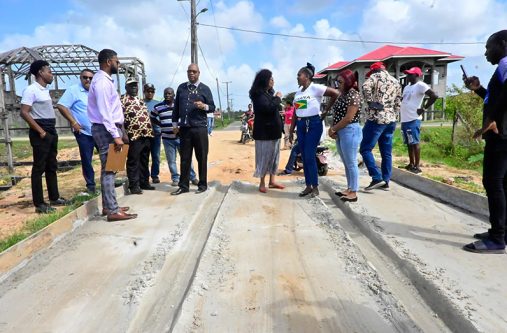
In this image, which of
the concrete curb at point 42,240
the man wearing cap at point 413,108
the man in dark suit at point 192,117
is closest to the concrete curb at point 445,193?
the man wearing cap at point 413,108

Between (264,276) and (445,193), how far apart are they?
341cm

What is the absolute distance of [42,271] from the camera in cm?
319

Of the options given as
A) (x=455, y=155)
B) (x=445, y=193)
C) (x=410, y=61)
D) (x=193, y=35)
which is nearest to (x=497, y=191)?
(x=445, y=193)

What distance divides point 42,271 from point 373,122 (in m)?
4.30

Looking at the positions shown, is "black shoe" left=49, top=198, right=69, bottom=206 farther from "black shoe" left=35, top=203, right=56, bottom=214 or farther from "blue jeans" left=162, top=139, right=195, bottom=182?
"blue jeans" left=162, top=139, right=195, bottom=182

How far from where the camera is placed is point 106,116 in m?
4.12

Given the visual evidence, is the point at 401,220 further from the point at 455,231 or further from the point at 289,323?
the point at 289,323

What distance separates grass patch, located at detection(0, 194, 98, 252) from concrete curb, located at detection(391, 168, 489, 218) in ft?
16.4

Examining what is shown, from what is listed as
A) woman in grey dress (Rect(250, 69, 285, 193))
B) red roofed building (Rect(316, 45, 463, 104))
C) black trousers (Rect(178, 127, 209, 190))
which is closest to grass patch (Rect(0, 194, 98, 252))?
black trousers (Rect(178, 127, 209, 190))

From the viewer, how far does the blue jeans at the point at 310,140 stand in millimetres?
5102

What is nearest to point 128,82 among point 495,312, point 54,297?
point 54,297

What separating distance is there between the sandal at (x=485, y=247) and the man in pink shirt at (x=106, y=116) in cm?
358

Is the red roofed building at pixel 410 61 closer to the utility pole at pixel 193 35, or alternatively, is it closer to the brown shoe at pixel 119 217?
the utility pole at pixel 193 35

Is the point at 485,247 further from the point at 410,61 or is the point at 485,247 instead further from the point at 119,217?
the point at 410,61
